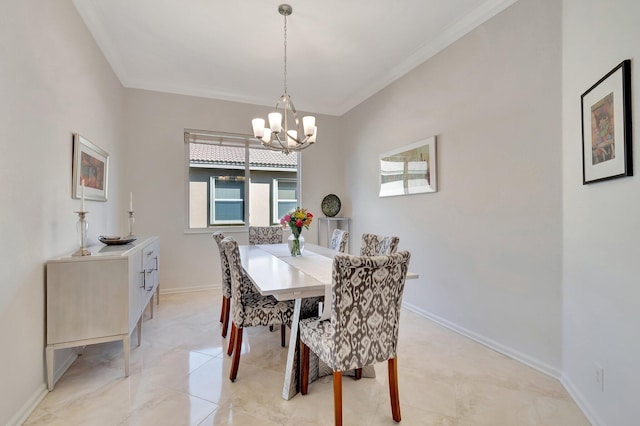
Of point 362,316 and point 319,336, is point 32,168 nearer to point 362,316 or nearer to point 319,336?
point 319,336

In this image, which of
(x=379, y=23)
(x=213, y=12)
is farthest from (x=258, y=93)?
(x=379, y=23)

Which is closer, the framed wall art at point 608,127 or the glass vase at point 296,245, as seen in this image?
the framed wall art at point 608,127

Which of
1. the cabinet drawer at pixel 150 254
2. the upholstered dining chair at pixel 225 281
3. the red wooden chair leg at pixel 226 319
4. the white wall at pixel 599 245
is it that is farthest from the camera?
the red wooden chair leg at pixel 226 319

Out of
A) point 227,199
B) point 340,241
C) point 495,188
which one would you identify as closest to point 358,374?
point 340,241

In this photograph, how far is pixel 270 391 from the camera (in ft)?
6.55

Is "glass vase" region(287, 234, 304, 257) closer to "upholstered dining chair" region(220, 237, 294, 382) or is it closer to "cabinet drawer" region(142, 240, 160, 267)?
"upholstered dining chair" region(220, 237, 294, 382)

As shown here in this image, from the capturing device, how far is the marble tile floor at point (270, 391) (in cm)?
174

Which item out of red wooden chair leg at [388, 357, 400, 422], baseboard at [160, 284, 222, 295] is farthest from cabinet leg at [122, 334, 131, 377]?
baseboard at [160, 284, 222, 295]

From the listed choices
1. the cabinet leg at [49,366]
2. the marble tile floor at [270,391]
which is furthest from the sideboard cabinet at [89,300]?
the marble tile floor at [270,391]

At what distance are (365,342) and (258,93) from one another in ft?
13.1

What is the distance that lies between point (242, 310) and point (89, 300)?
3.28ft

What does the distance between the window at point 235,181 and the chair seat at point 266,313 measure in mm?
2715

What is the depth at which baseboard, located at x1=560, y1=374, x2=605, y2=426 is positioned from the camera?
167 centimetres

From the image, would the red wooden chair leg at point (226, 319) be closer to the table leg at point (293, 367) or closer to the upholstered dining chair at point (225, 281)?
the upholstered dining chair at point (225, 281)
